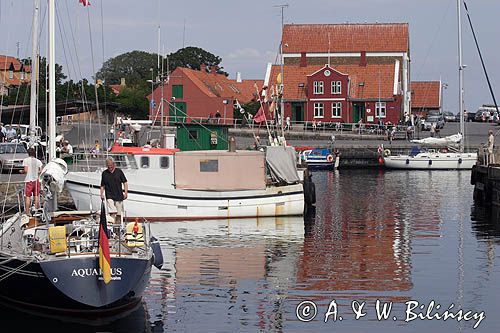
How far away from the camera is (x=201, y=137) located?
147 ft

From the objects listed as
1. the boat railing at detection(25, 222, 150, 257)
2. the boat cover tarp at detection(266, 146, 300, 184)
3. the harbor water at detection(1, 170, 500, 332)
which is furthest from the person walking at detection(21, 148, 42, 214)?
the boat cover tarp at detection(266, 146, 300, 184)

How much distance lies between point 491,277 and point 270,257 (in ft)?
20.8

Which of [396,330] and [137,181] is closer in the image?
[396,330]

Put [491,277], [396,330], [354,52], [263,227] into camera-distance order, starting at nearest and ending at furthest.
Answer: [396,330], [491,277], [263,227], [354,52]

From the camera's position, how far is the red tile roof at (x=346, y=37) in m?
106

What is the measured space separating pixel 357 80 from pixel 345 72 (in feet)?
7.25

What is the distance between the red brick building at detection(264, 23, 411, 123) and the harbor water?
177ft

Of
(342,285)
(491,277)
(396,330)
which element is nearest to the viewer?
(396,330)

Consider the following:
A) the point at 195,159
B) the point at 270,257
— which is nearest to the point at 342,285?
the point at 270,257

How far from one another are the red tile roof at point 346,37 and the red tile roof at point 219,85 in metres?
7.62

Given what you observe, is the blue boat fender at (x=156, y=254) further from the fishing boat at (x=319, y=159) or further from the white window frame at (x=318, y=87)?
the white window frame at (x=318, y=87)

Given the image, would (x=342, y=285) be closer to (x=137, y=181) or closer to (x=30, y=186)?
(x=30, y=186)

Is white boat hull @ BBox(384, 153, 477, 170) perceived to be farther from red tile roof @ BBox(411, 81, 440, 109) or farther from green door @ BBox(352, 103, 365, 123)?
red tile roof @ BBox(411, 81, 440, 109)

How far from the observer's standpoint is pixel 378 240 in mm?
31453
